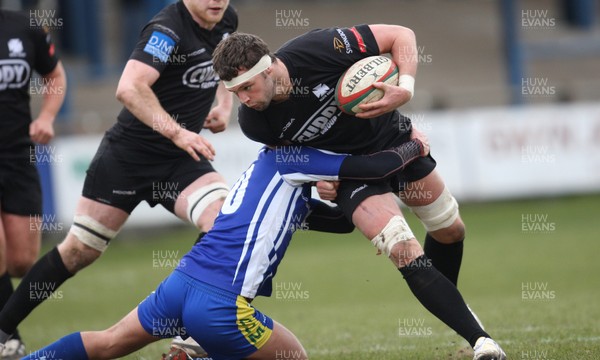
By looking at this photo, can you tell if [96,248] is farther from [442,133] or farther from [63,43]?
[63,43]

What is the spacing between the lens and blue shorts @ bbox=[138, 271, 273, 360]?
16.4 feet

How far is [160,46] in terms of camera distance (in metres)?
6.34

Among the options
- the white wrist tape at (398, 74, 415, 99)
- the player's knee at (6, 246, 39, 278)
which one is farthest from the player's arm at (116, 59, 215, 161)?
the player's knee at (6, 246, 39, 278)

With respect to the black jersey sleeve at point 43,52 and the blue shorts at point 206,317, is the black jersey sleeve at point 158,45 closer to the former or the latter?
the black jersey sleeve at point 43,52

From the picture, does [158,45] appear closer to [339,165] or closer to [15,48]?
[15,48]

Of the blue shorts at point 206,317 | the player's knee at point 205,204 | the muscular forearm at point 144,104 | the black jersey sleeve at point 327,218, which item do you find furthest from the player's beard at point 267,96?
the player's knee at point 205,204

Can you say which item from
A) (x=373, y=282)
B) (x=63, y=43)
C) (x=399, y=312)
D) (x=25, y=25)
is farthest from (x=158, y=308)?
(x=63, y=43)

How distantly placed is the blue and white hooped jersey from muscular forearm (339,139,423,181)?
6cm

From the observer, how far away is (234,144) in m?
15.1

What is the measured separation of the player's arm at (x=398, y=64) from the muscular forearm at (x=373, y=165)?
0.24m

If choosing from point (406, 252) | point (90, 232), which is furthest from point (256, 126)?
point (90, 232)

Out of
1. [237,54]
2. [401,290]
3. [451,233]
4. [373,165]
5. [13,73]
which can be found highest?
[237,54]

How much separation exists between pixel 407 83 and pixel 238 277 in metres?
1.48

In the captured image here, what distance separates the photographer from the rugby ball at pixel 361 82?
17.6 feet
